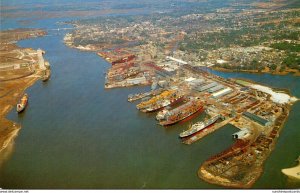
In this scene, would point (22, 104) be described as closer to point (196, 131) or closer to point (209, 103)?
point (196, 131)

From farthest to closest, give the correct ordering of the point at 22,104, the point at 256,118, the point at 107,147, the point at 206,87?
the point at 206,87
the point at 22,104
the point at 256,118
the point at 107,147

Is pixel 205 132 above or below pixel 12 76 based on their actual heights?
above

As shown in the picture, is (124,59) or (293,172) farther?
(124,59)

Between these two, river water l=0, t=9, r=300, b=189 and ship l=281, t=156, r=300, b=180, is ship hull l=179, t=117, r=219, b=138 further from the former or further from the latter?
ship l=281, t=156, r=300, b=180

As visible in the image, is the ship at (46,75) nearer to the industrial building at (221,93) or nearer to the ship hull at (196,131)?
the industrial building at (221,93)

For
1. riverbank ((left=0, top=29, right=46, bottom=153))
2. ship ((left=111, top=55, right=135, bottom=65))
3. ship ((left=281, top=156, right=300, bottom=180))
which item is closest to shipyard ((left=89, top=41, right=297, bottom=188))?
ship ((left=281, top=156, right=300, bottom=180))

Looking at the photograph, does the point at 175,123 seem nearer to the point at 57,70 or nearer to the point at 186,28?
the point at 57,70

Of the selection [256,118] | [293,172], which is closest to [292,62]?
[256,118]
